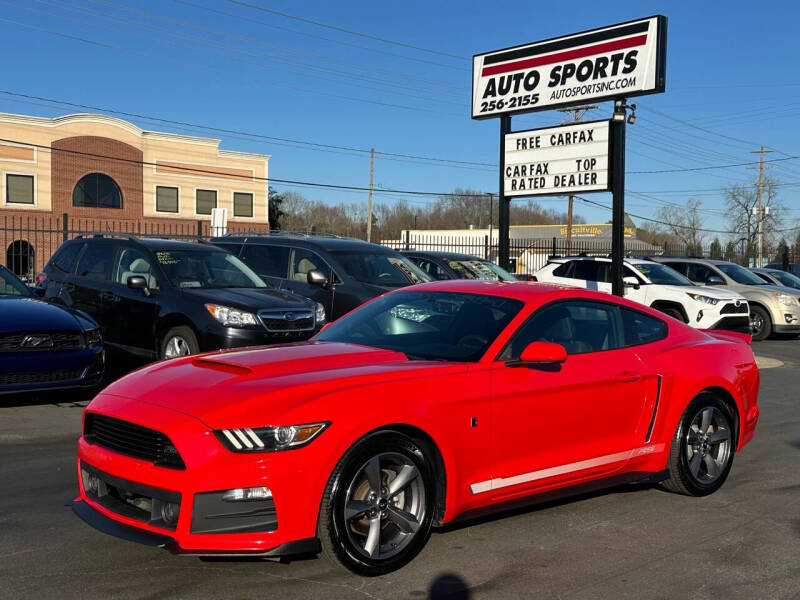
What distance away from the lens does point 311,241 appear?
1348 cm

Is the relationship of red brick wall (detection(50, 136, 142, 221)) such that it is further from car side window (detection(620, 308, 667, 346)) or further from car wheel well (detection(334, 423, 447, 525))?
car wheel well (detection(334, 423, 447, 525))

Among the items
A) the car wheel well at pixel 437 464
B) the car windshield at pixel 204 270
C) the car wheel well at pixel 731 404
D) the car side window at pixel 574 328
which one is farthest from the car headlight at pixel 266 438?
the car windshield at pixel 204 270

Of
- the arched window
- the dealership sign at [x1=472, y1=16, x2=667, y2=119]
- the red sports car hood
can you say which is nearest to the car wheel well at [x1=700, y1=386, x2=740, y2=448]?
the red sports car hood

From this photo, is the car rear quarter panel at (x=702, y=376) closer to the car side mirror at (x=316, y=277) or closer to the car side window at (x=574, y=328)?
the car side window at (x=574, y=328)

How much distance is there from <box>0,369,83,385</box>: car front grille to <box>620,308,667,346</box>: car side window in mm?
5636

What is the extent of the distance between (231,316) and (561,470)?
5.91 metres

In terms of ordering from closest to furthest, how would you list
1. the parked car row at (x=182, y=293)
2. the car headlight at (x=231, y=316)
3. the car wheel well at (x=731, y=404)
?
the car wheel well at (x=731, y=404) < the parked car row at (x=182, y=293) < the car headlight at (x=231, y=316)

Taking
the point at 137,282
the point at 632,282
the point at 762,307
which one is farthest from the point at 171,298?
the point at 762,307

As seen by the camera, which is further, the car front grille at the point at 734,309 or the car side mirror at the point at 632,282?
the car side mirror at the point at 632,282

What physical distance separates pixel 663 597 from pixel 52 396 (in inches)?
297

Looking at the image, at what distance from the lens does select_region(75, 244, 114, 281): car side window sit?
11.6m

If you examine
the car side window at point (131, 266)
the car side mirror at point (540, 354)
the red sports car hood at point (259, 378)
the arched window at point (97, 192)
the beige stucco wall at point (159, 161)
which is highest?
the beige stucco wall at point (159, 161)

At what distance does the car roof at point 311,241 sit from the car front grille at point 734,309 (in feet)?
25.1

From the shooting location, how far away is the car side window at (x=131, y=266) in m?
11.1
